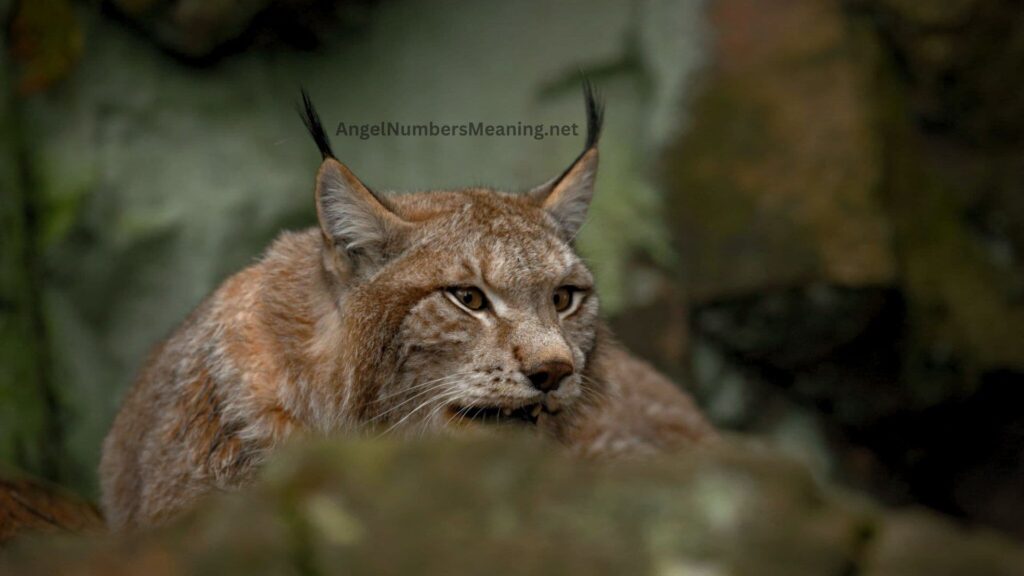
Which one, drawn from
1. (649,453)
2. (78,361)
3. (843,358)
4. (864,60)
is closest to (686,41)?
(864,60)

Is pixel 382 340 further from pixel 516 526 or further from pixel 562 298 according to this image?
pixel 516 526

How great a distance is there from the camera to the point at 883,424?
26.5ft

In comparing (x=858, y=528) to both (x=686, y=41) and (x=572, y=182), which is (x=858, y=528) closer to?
(x=572, y=182)

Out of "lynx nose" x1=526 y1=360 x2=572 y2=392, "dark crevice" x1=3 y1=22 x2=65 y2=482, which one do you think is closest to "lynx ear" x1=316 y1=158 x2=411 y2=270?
"lynx nose" x1=526 y1=360 x2=572 y2=392

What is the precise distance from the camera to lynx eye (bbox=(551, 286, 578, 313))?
473 cm

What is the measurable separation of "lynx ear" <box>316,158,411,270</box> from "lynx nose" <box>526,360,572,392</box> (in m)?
0.77

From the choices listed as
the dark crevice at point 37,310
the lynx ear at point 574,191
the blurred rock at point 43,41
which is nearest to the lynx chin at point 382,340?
the lynx ear at point 574,191

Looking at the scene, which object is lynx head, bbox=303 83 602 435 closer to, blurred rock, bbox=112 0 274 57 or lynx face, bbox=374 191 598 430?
lynx face, bbox=374 191 598 430

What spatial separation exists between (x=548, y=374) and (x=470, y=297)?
453 millimetres

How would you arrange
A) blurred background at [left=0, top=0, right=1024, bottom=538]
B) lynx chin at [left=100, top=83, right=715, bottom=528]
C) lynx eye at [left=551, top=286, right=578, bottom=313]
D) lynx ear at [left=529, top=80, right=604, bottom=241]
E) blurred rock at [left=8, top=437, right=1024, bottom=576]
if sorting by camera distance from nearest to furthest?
blurred rock at [left=8, top=437, right=1024, bottom=576] → lynx chin at [left=100, top=83, right=715, bottom=528] → lynx eye at [left=551, top=286, right=578, bottom=313] → lynx ear at [left=529, top=80, right=604, bottom=241] → blurred background at [left=0, top=0, right=1024, bottom=538]

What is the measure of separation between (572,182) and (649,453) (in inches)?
54.7

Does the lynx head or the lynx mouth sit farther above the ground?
the lynx head

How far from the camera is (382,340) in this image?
447cm

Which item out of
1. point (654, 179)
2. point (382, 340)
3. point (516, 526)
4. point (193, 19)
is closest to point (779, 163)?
point (654, 179)
